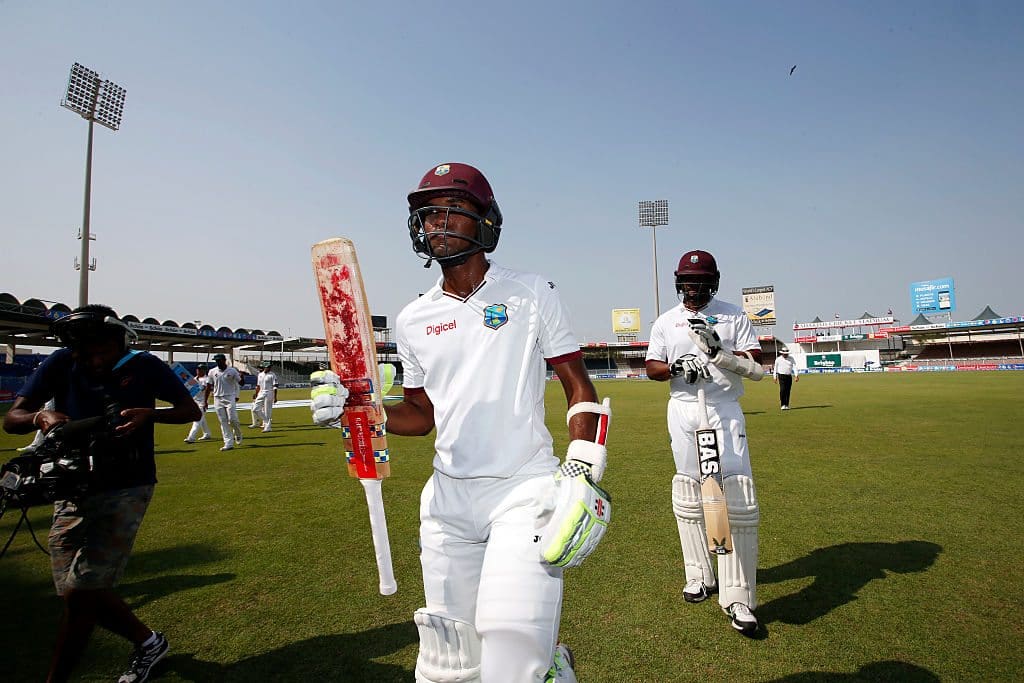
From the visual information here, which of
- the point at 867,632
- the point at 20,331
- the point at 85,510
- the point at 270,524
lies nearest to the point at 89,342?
the point at 85,510

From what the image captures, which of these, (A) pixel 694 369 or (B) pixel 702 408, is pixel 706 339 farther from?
(B) pixel 702 408

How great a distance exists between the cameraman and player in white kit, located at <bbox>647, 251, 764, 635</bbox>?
11.8 ft

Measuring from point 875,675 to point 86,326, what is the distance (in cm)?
510

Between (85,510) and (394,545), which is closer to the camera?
Answer: (85,510)

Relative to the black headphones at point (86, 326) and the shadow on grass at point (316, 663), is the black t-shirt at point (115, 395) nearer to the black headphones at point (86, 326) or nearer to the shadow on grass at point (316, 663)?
the black headphones at point (86, 326)

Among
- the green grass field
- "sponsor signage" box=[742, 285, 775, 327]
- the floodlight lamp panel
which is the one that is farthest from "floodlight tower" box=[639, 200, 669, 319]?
the green grass field

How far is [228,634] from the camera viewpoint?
372cm

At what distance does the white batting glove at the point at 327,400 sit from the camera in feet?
8.13

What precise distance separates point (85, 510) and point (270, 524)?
3.50m

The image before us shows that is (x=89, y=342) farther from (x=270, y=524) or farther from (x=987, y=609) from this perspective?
(x=987, y=609)

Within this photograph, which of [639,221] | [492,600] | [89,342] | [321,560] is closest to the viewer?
[492,600]

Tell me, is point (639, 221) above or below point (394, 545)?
above

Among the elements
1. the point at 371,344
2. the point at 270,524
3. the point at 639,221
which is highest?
the point at 639,221

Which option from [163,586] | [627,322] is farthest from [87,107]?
[627,322]
